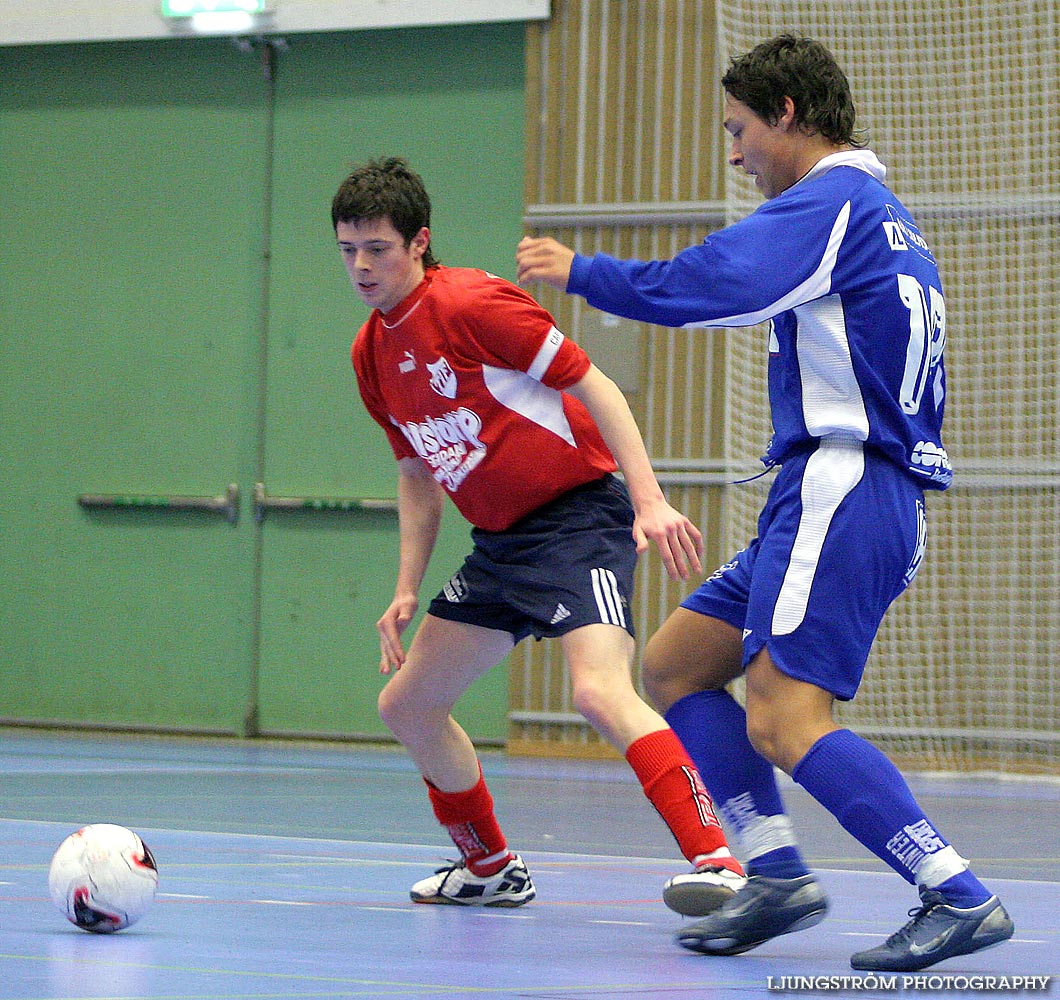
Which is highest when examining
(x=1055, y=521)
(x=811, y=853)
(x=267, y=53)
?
(x=267, y=53)

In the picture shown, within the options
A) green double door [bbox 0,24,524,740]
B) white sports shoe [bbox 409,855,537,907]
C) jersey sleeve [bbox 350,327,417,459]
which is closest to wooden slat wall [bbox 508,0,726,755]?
green double door [bbox 0,24,524,740]

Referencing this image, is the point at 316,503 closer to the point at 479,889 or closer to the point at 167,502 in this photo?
the point at 167,502

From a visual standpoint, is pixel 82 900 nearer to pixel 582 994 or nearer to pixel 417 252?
pixel 582 994

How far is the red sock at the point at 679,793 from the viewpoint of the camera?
135 inches

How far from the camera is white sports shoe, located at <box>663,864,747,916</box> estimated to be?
3.27m

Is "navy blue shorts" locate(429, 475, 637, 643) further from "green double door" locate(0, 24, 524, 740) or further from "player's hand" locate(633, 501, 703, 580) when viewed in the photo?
"green double door" locate(0, 24, 524, 740)

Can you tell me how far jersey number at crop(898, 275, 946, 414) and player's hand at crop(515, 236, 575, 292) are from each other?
0.57m

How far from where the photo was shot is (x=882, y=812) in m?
2.92

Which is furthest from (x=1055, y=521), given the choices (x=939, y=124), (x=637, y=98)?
(x=637, y=98)

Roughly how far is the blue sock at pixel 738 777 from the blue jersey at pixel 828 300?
543mm

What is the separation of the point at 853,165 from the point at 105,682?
8.47m

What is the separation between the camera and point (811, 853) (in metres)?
5.28

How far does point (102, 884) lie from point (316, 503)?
7.19 meters

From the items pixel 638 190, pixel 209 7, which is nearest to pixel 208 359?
pixel 209 7
